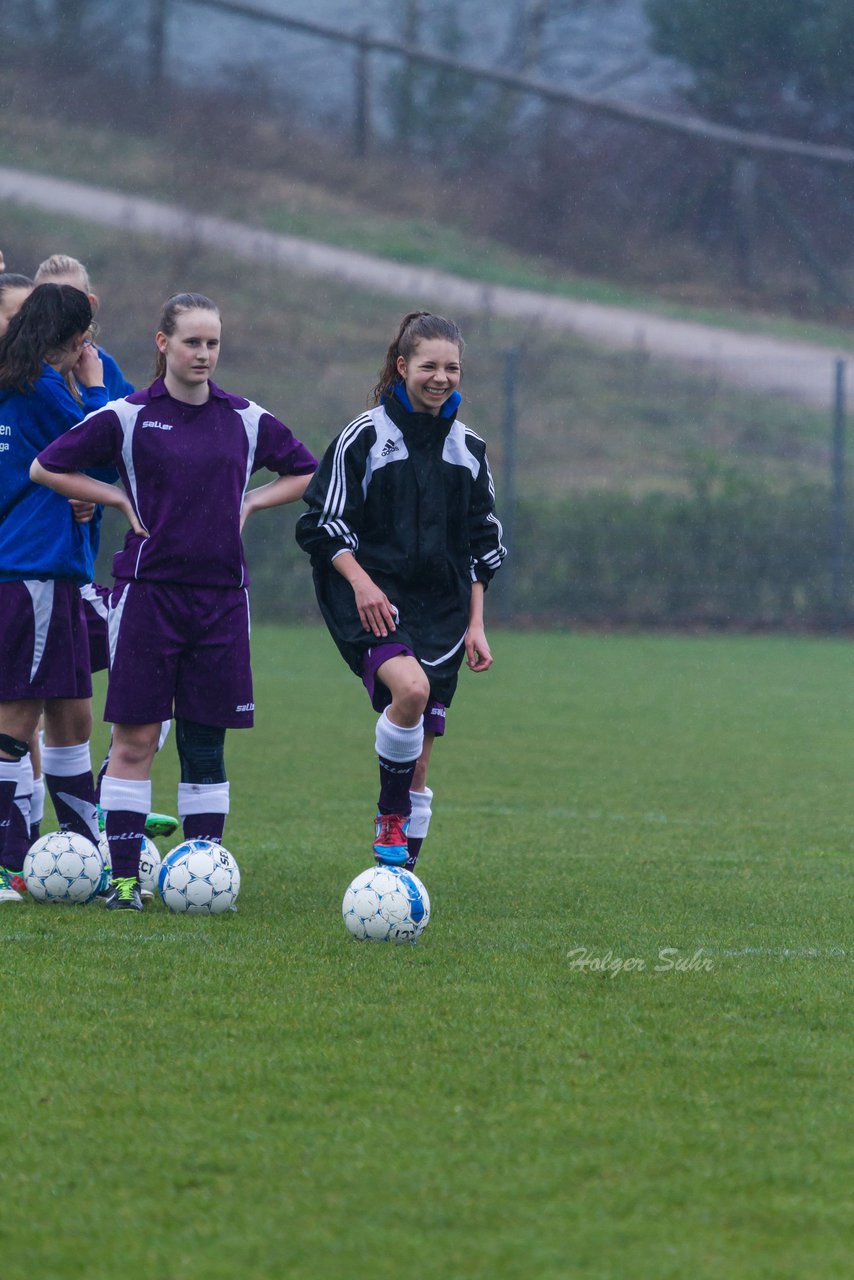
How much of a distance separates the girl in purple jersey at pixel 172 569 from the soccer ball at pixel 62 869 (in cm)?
8

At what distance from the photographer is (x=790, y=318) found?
34.8 m

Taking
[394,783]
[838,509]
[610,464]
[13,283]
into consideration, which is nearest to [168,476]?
[13,283]

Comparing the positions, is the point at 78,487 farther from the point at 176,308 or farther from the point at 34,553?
the point at 176,308

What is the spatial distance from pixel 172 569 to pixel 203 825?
796 mm

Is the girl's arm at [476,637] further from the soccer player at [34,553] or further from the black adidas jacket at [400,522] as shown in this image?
the soccer player at [34,553]

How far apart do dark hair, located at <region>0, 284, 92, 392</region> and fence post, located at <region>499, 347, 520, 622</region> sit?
12.4m

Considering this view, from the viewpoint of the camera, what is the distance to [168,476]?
16.8 ft

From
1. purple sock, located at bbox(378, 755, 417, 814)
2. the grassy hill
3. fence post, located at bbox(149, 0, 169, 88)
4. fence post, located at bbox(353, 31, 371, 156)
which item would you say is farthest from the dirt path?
purple sock, located at bbox(378, 755, 417, 814)

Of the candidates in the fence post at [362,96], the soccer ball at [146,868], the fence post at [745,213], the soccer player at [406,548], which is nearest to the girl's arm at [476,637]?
the soccer player at [406,548]

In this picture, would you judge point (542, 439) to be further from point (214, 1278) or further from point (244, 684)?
point (214, 1278)

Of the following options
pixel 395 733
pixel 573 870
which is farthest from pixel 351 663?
pixel 573 870

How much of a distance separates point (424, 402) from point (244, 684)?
102 centimetres

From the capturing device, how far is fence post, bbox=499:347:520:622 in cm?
1795

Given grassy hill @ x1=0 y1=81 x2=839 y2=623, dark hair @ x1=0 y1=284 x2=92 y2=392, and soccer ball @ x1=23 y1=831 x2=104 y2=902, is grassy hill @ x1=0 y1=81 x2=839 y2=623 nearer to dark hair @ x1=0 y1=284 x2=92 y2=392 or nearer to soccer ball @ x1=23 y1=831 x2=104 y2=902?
dark hair @ x1=0 y1=284 x2=92 y2=392
